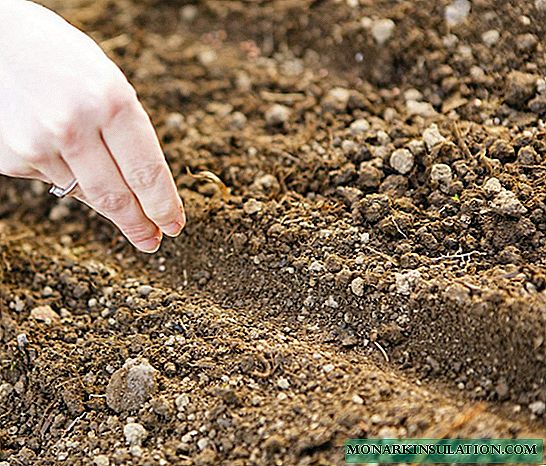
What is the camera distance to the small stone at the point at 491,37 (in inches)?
63.6

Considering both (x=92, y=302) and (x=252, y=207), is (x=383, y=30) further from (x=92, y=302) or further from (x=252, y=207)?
(x=92, y=302)

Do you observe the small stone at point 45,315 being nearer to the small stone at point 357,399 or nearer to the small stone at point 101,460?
the small stone at point 101,460

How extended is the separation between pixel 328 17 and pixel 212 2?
1.05 ft

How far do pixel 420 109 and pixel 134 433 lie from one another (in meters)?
0.81

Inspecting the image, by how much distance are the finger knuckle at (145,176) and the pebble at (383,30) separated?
690mm

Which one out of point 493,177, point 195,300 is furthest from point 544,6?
point 195,300

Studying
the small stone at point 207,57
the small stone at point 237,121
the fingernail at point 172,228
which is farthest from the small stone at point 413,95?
the fingernail at point 172,228

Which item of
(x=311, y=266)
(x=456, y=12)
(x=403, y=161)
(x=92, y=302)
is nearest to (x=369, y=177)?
(x=403, y=161)

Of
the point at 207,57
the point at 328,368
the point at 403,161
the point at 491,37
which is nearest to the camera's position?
the point at 328,368

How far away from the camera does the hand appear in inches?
46.7

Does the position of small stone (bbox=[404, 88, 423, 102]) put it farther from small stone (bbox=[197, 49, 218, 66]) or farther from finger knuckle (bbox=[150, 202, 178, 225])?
finger knuckle (bbox=[150, 202, 178, 225])

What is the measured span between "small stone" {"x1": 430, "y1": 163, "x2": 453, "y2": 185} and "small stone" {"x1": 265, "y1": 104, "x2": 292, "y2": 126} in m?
0.39

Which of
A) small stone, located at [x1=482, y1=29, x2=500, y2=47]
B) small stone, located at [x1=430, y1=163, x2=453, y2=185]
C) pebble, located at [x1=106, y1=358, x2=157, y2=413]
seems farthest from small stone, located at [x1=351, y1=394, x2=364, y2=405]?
small stone, located at [x1=482, y1=29, x2=500, y2=47]

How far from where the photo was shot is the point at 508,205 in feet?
4.41
